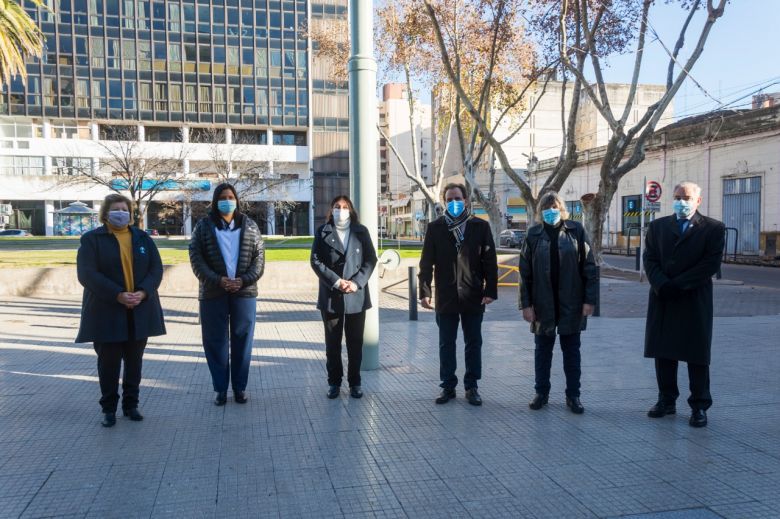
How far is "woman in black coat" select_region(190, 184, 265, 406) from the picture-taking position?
5.18 m

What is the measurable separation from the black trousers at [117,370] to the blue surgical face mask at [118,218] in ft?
2.57

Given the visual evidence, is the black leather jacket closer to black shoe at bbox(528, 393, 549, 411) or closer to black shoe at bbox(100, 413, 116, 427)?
black shoe at bbox(528, 393, 549, 411)

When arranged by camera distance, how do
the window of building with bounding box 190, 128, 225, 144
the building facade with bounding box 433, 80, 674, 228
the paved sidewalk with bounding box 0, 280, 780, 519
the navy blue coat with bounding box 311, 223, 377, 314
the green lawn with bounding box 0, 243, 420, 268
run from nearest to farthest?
the paved sidewalk with bounding box 0, 280, 780, 519
the navy blue coat with bounding box 311, 223, 377, 314
the green lawn with bounding box 0, 243, 420, 268
the window of building with bounding box 190, 128, 225, 144
the building facade with bounding box 433, 80, 674, 228

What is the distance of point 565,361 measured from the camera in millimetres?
5133

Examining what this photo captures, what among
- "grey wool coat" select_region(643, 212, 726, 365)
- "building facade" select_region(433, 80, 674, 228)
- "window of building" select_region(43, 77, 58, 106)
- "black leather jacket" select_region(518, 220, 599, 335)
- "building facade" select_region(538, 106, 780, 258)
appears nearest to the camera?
"grey wool coat" select_region(643, 212, 726, 365)

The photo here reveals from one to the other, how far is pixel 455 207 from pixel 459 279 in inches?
25.4

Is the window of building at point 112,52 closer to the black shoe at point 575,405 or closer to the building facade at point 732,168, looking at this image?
the building facade at point 732,168

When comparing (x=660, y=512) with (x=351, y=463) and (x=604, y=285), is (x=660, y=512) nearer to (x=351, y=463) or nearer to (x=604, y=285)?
(x=351, y=463)

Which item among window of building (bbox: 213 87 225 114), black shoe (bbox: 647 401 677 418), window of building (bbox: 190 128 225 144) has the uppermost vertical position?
window of building (bbox: 213 87 225 114)

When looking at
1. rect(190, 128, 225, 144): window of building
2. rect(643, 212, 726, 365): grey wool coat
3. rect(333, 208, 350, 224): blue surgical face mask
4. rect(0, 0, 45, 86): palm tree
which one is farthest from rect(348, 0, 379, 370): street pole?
rect(190, 128, 225, 144): window of building

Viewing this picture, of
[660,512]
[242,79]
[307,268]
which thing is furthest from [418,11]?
[242,79]

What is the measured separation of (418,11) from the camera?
805 inches

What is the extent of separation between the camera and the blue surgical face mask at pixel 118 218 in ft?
15.6

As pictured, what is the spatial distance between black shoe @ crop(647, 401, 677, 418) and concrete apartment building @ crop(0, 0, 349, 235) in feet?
156
